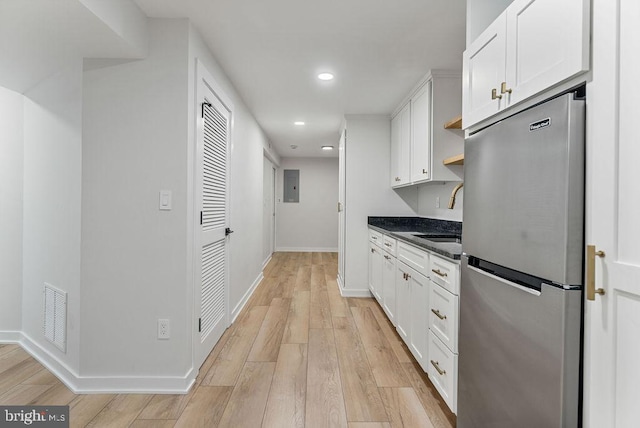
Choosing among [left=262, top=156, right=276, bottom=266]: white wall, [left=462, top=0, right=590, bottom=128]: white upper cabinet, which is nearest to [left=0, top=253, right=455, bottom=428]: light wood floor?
[left=462, top=0, right=590, bottom=128]: white upper cabinet

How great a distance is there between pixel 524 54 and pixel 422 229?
8.88 ft

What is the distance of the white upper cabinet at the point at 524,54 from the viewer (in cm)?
96

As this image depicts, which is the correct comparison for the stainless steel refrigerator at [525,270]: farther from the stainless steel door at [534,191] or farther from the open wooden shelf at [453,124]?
the open wooden shelf at [453,124]

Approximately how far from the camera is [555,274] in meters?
1.00

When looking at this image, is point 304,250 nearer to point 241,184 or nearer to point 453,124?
point 241,184

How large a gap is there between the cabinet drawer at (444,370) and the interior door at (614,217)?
2.64 feet

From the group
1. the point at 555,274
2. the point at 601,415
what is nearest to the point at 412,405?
the point at 601,415

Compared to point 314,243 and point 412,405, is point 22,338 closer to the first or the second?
point 412,405

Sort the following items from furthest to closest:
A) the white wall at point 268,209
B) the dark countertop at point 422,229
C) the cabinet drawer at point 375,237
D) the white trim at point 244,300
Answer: the white wall at point 268,209, the cabinet drawer at point 375,237, the white trim at point 244,300, the dark countertop at point 422,229

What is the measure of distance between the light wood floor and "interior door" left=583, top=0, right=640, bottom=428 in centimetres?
107

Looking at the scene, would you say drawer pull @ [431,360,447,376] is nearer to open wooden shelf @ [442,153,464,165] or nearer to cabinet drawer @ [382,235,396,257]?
cabinet drawer @ [382,235,396,257]

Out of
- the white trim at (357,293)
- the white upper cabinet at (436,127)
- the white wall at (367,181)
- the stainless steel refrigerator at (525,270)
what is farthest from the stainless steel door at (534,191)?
the white trim at (357,293)

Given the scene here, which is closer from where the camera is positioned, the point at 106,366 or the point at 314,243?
the point at 106,366

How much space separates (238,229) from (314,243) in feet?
15.4
